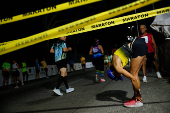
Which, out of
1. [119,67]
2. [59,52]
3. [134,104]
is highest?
[59,52]

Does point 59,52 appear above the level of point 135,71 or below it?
above

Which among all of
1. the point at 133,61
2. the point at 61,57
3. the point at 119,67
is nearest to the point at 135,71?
the point at 133,61

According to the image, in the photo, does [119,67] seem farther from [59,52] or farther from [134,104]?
[59,52]

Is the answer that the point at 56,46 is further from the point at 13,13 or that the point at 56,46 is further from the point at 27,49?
the point at 27,49

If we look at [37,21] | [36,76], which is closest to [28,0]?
[37,21]

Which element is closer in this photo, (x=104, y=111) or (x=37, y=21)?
(x=104, y=111)

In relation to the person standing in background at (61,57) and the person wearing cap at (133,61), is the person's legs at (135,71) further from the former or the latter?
the person standing in background at (61,57)

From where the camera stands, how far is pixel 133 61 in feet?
10.8

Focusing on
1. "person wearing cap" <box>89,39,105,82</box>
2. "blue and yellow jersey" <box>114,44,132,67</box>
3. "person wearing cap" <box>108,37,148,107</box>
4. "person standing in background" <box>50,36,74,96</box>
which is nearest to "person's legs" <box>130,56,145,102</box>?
"person wearing cap" <box>108,37,148,107</box>

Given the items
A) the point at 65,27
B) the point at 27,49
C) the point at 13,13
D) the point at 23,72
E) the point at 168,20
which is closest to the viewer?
the point at 65,27

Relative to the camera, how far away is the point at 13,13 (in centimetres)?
1627

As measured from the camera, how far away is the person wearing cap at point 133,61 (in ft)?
10.2

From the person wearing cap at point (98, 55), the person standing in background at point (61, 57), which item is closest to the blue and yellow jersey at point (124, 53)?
the person standing in background at point (61, 57)

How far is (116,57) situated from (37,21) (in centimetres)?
2103
